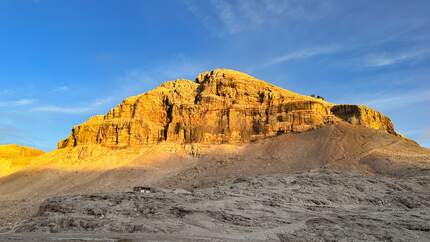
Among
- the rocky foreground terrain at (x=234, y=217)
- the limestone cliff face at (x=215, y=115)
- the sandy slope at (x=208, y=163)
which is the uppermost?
the limestone cliff face at (x=215, y=115)

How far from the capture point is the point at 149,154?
65.1m

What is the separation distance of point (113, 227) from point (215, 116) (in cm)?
5053

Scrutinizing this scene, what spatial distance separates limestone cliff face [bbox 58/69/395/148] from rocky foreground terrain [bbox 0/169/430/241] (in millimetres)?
31558

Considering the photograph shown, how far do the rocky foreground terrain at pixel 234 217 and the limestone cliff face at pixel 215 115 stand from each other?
31.6 metres

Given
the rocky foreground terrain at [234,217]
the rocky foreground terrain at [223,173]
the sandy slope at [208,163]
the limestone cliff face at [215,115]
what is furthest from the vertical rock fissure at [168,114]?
the rocky foreground terrain at [234,217]

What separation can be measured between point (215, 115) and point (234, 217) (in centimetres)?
4731

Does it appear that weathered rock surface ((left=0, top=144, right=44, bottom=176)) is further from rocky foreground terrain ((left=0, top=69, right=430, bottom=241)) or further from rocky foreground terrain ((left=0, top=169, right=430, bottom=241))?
rocky foreground terrain ((left=0, top=169, right=430, bottom=241))

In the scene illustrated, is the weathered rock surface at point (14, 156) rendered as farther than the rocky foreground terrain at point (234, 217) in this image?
Yes

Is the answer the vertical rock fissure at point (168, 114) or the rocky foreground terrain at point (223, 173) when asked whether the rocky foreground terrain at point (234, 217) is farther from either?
the vertical rock fissure at point (168, 114)

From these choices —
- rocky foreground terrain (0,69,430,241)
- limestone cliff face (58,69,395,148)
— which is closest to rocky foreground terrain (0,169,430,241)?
rocky foreground terrain (0,69,430,241)

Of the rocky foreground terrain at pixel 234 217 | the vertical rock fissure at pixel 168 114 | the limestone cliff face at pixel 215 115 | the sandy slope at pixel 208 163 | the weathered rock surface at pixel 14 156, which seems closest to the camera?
the rocky foreground terrain at pixel 234 217

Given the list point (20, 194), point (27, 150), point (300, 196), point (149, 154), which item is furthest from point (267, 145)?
point (27, 150)

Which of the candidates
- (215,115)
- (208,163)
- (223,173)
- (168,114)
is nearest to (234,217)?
(223,173)

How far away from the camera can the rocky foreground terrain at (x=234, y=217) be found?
1994cm
